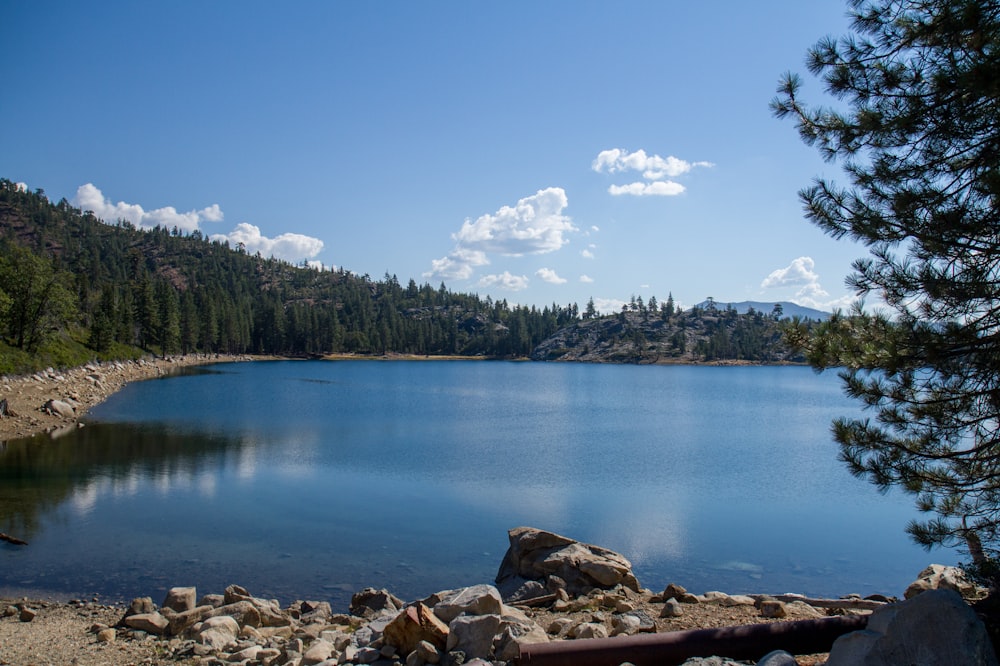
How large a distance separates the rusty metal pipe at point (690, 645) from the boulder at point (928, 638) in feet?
4.69

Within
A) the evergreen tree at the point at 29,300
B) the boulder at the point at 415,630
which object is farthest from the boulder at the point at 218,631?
the evergreen tree at the point at 29,300

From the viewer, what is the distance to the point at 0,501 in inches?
914

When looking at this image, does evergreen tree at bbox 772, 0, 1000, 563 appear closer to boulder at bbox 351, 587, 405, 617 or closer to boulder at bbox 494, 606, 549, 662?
boulder at bbox 494, 606, 549, 662

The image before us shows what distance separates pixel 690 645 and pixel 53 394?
55000 millimetres

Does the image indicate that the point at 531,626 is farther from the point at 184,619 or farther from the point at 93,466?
the point at 93,466

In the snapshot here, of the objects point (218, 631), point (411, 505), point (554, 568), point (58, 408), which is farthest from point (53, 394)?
point (554, 568)

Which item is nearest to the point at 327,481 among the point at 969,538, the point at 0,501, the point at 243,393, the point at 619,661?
the point at 0,501

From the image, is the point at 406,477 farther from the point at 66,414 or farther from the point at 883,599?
the point at 66,414

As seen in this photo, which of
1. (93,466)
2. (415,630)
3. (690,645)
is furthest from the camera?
(93,466)

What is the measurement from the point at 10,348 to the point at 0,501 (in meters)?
43.3

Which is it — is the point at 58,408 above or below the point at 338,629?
above

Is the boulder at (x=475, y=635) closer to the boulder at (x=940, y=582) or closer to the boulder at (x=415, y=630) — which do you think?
the boulder at (x=415, y=630)

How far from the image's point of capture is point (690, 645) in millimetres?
7996

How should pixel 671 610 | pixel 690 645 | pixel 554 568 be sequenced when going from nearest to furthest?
1. pixel 690 645
2. pixel 671 610
3. pixel 554 568
